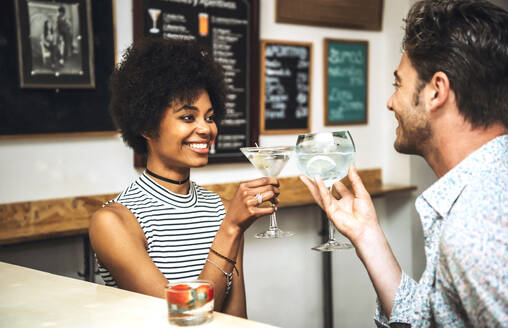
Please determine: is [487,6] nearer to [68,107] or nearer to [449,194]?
[449,194]

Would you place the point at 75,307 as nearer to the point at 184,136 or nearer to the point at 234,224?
the point at 234,224

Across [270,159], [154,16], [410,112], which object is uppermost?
[154,16]

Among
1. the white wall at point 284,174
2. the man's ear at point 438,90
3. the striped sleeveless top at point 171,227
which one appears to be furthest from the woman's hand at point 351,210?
the white wall at point 284,174

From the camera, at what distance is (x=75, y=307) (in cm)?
138

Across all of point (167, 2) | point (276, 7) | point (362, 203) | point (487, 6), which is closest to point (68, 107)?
point (167, 2)

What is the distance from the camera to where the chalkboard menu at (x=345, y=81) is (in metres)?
4.17

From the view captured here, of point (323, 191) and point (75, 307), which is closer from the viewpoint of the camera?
point (75, 307)

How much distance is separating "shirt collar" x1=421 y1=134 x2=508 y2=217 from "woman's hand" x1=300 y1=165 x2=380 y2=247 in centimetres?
21

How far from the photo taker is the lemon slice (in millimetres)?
1614

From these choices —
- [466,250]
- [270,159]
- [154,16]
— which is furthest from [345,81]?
[466,250]

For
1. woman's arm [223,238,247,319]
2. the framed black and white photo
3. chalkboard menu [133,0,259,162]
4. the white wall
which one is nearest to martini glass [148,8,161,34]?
chalkboard menu [133,0,259,162]

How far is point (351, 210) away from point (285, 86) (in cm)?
242

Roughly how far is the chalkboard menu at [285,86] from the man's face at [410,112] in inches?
88.5

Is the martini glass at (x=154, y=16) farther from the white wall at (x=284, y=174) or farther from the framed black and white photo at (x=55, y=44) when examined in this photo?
the framed black and white photo at (x=55, y=44)
